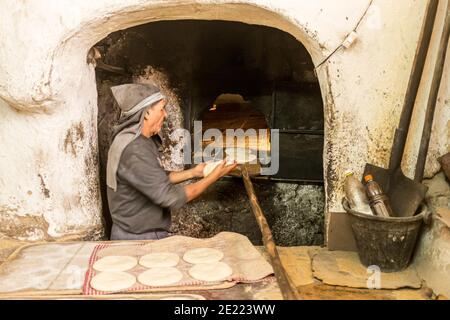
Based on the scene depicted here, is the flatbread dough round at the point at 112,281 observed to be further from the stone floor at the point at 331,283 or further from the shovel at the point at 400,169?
the shovel at the point at 400,169

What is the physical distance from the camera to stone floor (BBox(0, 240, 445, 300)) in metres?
2.45

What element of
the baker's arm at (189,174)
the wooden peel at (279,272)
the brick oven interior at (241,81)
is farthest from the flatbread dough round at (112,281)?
the brick oven interior at (241,81)

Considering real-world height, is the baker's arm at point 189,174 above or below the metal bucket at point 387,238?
above

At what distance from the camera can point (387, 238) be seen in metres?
2.72

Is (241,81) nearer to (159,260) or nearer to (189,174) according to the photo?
(189,174)

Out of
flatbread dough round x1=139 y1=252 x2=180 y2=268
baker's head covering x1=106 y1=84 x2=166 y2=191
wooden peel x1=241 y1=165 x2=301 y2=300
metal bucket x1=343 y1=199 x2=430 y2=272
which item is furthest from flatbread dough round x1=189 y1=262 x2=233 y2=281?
baker's head covering x1=106 y1=84 x2=166 y2=191

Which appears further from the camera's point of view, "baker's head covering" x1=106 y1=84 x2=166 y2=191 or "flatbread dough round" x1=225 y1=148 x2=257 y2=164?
"flatbread dough round" x1=225 y1=148 x2=257 y2=164

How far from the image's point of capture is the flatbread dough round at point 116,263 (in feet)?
8.64

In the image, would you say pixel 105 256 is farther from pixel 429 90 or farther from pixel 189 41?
pixel 189 41

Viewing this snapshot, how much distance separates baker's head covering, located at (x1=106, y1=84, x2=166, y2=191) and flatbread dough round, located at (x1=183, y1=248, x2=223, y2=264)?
0.78 meters

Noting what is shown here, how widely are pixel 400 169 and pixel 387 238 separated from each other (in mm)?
502

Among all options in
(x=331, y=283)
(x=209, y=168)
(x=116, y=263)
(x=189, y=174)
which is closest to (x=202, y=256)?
(x=116, y=263)

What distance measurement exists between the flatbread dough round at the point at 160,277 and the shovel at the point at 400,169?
4.63 feet

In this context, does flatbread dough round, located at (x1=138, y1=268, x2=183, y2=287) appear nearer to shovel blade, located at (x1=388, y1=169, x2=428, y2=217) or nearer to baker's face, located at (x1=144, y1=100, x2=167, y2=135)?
baker's face, located at (x1=144, y1=100, x2=167, y2=135)
